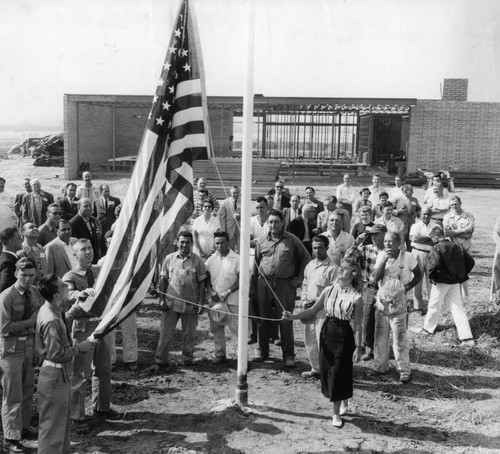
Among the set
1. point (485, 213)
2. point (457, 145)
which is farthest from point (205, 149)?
point (457, 145)

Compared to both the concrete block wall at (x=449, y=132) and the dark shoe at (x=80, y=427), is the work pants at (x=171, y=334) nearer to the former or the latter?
the dark shoe at (x=80, y=427)

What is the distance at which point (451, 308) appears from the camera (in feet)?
29.0

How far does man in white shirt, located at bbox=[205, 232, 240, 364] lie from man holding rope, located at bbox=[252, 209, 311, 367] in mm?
326

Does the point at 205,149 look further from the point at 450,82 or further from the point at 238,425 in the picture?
the point at 450,82

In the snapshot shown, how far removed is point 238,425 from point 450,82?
2672cm

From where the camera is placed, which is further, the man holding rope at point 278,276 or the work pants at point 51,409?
the man holding rope at point 278,276

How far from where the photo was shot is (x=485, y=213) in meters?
20.2

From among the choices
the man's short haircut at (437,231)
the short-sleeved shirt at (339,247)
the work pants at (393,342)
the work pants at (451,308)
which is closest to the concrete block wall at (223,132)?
the man's short haircut at (437,231)

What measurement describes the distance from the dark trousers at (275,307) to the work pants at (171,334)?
90 centimetres

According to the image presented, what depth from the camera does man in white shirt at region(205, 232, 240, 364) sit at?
7949 millimetres

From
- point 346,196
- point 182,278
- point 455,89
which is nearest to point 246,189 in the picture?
point 182,278

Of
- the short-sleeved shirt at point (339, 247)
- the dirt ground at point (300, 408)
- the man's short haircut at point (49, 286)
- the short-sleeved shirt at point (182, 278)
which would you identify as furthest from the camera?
the short-sleeved shirt at point (339, 247)

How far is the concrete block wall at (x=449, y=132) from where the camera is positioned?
2627 cm

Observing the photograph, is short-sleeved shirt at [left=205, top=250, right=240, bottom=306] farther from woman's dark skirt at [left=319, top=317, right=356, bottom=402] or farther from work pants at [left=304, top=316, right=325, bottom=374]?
woman's dark skirt at [left=319, top=317, right=356, bottom=402]
